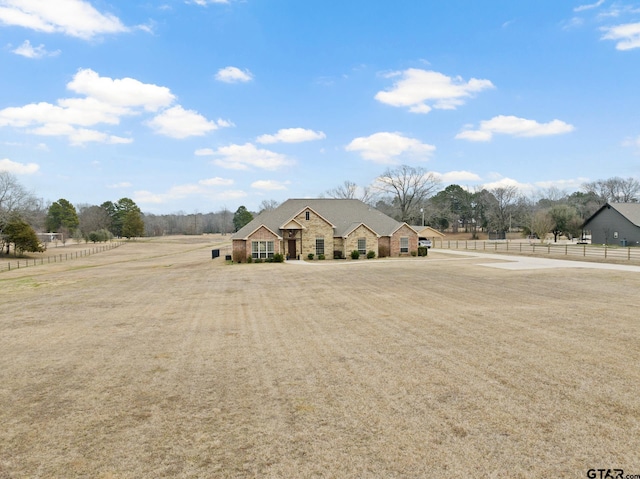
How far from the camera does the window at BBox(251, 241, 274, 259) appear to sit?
128ft

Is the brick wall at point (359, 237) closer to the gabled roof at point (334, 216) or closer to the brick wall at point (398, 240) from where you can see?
the gabled roof at point (334, 216)

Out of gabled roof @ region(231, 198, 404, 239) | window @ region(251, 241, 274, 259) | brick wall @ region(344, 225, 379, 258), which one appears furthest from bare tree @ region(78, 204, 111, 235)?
brick wall @ region(344, 225, 379, 258)

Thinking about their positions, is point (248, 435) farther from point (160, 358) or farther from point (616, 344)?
point (616, 344)

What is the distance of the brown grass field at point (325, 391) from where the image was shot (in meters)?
5.21

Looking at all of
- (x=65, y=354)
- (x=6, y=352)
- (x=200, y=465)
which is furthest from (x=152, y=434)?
(x=6, y=352)

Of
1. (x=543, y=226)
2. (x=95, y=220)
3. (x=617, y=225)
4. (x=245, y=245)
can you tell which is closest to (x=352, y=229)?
(x=245, y=245)

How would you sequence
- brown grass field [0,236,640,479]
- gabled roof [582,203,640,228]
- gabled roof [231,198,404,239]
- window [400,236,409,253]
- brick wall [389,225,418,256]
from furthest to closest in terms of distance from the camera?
gabled roof [582,203,640,228] → window [400,236,409,253] → brick wall [389,225,418,256] → gabled roof [231,198,404,239] → brown grass field [0,236,640,479]

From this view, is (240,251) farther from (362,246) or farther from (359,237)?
(362,246)

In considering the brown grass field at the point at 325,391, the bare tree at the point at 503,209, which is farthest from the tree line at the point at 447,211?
the brown grass field at the point at 325,391

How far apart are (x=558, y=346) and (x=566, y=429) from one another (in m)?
4.56

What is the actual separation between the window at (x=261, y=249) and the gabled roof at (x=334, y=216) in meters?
1.60

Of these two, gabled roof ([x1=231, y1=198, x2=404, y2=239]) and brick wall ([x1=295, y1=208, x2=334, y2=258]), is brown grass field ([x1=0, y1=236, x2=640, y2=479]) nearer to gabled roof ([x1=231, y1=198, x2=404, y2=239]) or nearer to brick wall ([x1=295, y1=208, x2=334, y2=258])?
brick wall ([x1=295, y1=208, x2=334, y2=258])

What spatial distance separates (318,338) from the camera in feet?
36.4

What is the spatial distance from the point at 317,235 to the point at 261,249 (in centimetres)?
620
